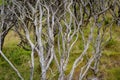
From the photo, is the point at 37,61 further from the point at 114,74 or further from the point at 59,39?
the point at 114,74

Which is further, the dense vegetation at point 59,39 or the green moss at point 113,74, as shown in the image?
the green moss at point 113,74

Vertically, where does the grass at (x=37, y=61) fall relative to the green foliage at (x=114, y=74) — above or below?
above

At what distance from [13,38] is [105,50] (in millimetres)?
3598

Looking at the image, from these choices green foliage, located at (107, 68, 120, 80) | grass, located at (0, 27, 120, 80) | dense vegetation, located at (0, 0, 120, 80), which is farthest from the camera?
grass, located at (0, 27, 120, 80)

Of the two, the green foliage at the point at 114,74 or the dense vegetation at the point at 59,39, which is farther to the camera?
the green foliage at the point at 114,74

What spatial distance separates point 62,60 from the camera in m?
7.38

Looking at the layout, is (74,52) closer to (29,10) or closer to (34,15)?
(29,10)

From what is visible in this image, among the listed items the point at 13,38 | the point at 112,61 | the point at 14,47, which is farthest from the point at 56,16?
the point at 13,38

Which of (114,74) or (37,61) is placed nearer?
(114,74)

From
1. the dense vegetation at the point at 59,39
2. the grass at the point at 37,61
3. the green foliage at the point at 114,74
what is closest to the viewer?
the dense vegetation at the point at 59,39

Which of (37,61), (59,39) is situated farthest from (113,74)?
(37,61)

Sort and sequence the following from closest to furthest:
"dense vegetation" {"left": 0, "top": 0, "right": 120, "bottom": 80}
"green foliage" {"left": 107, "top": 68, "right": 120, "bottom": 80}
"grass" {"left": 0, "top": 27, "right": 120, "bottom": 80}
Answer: "dense vegetation" {"left": 0, "top": 0, "right": 120, "bottom": 80}
"green foliage" {"left": 107, "top": 68, "right": 120, "bottom": 80}
"grass" {"left": 0, "top": 27, "right": 120, "bottom": 80}

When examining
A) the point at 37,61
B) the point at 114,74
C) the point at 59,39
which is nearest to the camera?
the point at 59,39

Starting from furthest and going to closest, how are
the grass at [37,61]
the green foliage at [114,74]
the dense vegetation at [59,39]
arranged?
the grass at [37,61]
the green foliage at [114,74]
the dense vegetation at [59,39]
